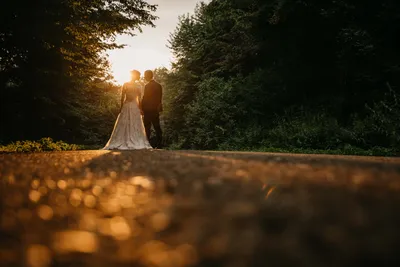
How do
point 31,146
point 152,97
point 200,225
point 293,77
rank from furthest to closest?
point 293,77 < point 152,97 < point 31,146 < point 200,225

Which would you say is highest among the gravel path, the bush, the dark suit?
the dark suit

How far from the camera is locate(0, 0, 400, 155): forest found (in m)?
12.0

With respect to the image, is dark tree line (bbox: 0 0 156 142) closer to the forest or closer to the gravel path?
the forest

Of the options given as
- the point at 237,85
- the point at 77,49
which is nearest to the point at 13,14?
the point at 77,49

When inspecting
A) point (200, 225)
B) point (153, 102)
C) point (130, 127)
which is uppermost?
point (153, 102)

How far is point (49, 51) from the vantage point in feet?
53.6

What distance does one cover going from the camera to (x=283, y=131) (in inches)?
574

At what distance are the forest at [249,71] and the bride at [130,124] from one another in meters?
2.21

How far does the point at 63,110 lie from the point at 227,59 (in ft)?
32.2

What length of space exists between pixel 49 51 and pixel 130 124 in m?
6.53

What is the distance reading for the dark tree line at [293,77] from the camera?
13.4m

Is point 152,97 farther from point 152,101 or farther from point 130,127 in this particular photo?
point 130,127

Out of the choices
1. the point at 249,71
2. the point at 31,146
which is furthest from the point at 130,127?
the point at 249,71

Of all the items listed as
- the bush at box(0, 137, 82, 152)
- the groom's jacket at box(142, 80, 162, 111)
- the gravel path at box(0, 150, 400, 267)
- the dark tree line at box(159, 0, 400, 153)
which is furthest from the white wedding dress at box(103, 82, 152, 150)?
the gravel path at box(0, 150, 400, 267)
